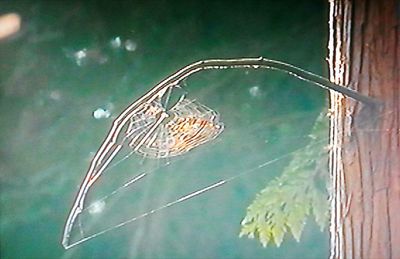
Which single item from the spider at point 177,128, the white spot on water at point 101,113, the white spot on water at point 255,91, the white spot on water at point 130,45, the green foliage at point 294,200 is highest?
the white spot on water at point 130,45

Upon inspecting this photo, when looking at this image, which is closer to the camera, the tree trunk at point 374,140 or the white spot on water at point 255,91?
the tree trunk at point 374,140

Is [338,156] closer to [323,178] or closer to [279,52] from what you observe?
[323,178]

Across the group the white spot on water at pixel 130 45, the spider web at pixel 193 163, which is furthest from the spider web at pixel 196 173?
the white spot on water at pixel 130 45

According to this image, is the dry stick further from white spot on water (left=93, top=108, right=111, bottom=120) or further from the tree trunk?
the tree trunk

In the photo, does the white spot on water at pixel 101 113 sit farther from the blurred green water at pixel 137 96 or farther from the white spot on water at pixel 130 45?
the white spot on water at pixel 130 45

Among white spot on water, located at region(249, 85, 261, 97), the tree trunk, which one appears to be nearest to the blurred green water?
white spot on water, located at region(249, 85, 261, 97)

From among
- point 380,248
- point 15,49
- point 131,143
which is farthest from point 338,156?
point 15,49
